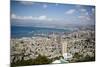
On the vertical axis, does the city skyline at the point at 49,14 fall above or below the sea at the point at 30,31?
above

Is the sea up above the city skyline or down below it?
below

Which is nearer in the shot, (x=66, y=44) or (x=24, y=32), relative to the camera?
(x=24, y=32)

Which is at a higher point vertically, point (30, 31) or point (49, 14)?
point (49, 14)

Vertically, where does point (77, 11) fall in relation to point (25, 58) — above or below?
above

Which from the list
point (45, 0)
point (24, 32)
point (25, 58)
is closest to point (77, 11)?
point (45, 0)

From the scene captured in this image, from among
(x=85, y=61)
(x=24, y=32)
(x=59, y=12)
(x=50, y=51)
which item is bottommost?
(x=85, y=61)

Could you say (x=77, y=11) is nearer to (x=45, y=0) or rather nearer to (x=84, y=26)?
(x=84, y=26)
